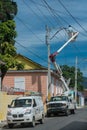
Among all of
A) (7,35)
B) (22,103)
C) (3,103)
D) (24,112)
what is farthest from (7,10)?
(24,112)

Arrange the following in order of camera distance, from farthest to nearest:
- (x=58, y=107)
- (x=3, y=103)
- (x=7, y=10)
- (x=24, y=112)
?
1. (x=58, y=107)
2. (x=7, y=10)
3. (x=3, y=103)
4. (x=24, y=112)

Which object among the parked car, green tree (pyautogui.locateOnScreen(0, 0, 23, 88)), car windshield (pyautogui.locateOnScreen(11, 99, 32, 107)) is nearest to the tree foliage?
green tree (pyautogui.locateOnScreen(0, 0, 23, 88))

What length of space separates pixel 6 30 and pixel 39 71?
20.5m

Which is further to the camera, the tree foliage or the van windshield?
the tree foliage

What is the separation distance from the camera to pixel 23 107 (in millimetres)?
29688

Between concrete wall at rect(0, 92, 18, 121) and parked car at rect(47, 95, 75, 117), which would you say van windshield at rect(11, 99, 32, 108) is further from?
parked car at rect(47, 95, 75, 117)

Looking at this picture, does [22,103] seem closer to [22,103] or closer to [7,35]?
[22,103]

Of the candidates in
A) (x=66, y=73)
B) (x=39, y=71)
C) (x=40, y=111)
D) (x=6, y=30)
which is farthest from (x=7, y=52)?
(x=66, y=73)

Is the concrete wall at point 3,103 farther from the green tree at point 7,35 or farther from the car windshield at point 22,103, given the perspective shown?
the green tree at point 7,35

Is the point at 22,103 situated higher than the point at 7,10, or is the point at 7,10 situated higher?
the point at 7,10

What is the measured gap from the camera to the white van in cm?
2873

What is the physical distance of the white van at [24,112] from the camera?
2873 cm

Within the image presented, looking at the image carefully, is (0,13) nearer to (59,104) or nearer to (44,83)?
(59,104)

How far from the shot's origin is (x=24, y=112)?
28891 millimetres
